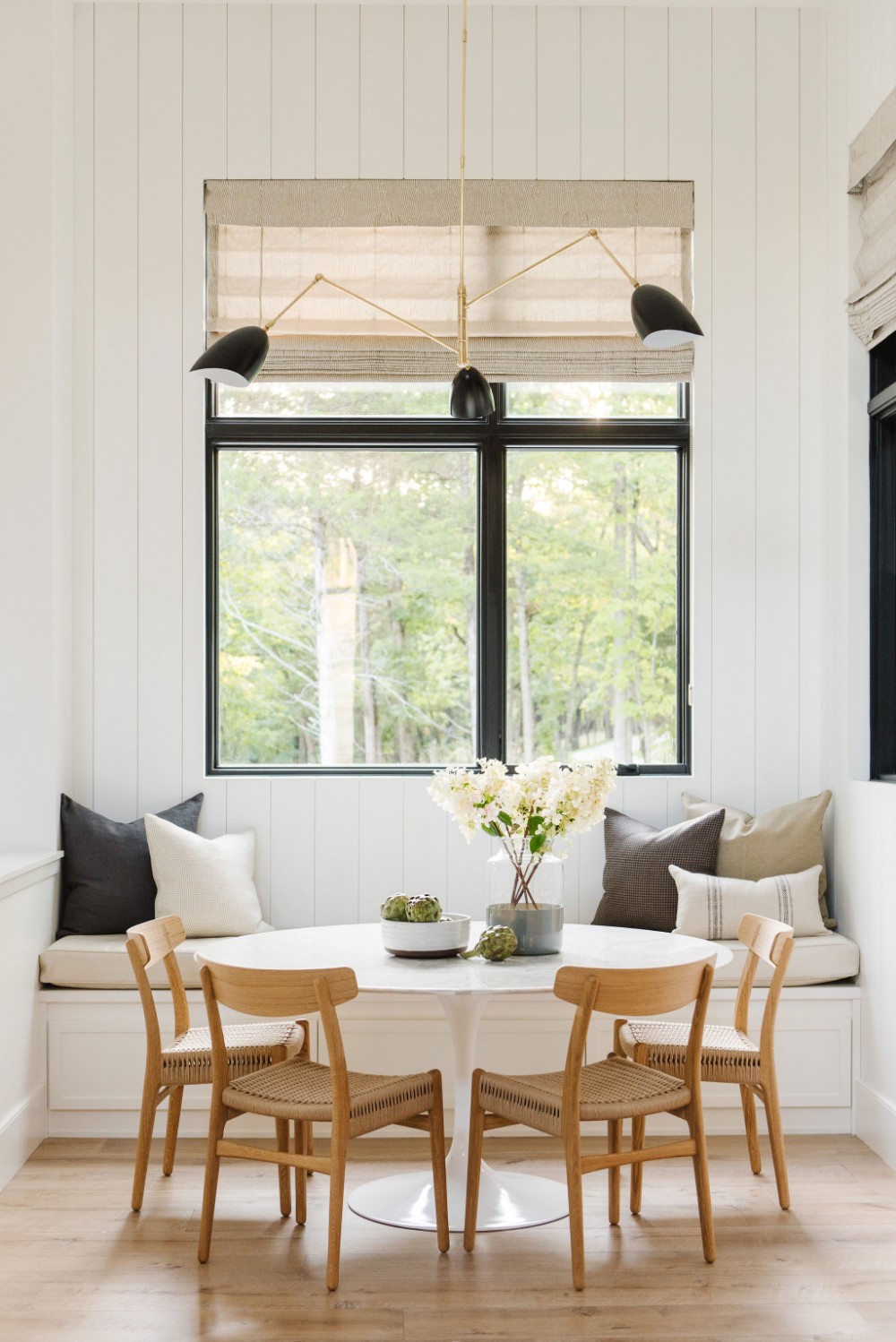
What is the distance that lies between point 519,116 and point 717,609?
1.97 meters

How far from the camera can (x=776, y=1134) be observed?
3.34m

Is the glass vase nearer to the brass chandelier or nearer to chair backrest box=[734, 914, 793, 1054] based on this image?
chair backrest box=[734, 914, 793, 1054]

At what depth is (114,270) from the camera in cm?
458

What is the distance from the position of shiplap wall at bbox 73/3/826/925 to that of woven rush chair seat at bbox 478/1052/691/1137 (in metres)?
1.50

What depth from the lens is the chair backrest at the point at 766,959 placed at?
3.29m

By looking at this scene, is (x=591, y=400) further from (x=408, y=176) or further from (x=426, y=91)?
(x=426, y=91)

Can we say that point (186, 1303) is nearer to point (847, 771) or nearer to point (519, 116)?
point (847, 771)

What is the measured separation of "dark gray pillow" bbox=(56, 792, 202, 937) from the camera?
4266 mm

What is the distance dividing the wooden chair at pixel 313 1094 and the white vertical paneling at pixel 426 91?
10.2 ft

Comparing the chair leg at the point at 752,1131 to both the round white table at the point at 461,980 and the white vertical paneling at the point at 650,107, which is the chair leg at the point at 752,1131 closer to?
the round white table at the point at 461,980

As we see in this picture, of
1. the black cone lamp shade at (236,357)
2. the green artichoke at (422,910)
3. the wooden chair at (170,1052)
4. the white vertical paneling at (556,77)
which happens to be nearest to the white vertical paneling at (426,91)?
the white vertical paneling at (556,77)

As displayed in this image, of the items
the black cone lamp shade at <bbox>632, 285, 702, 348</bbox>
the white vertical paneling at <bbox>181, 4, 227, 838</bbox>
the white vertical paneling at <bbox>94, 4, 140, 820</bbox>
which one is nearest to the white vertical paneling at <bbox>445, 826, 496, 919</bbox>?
the white vertical paneling at <bbox>181, 4, 227, 838</bbox>

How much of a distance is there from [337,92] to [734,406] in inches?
73.8

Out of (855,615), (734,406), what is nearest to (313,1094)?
(855,615)
